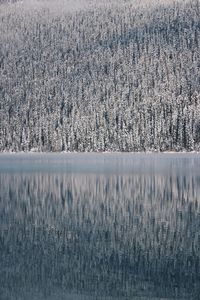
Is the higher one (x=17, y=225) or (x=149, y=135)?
A: (x=149, y=135)

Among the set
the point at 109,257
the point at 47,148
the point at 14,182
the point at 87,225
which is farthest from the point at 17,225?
the point at 47,148

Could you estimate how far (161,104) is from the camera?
18238 cm

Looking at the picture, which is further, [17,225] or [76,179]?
[76,179]

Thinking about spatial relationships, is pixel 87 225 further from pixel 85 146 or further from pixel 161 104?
pixel 161 104

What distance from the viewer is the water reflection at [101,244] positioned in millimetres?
20578

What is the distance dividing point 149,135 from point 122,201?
121 metres

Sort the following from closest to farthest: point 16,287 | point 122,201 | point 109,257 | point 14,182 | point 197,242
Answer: point 16,287 < point 109,257 < point 197,242 < point 122,201 < point 14,182

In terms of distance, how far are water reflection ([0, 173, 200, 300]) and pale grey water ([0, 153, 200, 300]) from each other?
0.11 ft

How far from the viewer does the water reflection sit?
2058 centimetres

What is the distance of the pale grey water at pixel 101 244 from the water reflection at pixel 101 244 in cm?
3

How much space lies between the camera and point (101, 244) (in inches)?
1074

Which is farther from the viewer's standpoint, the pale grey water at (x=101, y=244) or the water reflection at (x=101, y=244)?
the water reflection at (x=101, y=244)

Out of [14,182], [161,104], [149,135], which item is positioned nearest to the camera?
[14,182]

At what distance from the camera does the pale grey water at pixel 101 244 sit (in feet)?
67.2
